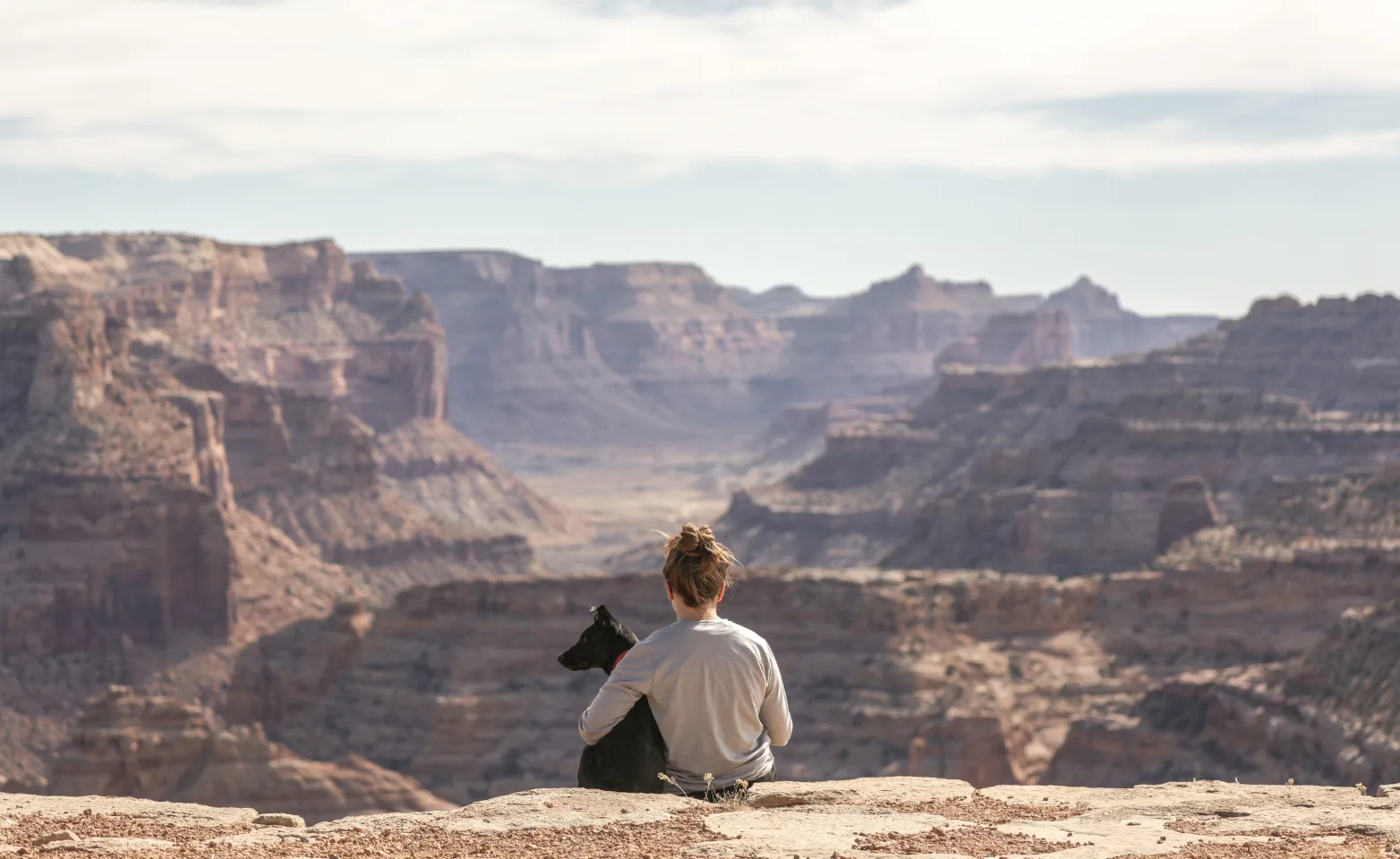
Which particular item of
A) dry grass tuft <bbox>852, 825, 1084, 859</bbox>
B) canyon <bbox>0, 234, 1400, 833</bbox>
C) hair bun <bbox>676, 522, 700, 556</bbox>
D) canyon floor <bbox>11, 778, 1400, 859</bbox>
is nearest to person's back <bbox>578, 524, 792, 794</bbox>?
hair bun <bbox>676, 522, 700, 556</bbox>

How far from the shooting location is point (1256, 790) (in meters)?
22.9

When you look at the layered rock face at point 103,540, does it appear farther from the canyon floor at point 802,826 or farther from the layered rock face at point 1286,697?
the canyon floor at point 802,826

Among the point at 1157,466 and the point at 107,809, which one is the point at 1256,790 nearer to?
the point at 107,809

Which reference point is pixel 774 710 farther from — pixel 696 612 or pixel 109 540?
pixel 109 540

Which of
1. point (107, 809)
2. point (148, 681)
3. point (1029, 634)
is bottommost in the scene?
point (148, 681)

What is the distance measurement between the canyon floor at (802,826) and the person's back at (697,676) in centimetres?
69

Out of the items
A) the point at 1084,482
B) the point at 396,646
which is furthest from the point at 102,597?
the point at 1084,482

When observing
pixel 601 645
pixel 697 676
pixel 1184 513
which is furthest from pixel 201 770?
pixel 1184 513

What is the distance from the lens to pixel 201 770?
74.5 metres

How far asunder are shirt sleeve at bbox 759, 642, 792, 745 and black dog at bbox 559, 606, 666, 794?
41.3 inches

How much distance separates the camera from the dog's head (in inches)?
852

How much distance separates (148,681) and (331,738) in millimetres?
42118

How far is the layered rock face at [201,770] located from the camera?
73.1 m

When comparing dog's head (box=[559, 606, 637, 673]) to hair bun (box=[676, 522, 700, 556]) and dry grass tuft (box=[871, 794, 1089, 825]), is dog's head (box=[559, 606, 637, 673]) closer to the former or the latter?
hair bun (box=[676, 522, 700, 556])
